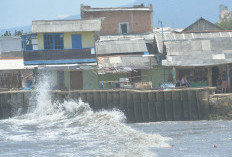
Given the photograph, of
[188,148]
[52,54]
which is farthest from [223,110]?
[52,54]

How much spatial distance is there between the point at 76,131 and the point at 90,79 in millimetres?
10854

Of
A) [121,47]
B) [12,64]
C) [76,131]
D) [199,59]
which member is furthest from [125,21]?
[76,131]

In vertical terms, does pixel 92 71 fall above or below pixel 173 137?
above

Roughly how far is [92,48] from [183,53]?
8.02 m

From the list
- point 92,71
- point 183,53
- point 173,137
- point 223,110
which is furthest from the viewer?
point 92,71

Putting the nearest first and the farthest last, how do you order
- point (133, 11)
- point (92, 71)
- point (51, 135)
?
point (51, 135) → point (92, 71) → point (133, 11)

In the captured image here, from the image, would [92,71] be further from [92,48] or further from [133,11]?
[133,11]

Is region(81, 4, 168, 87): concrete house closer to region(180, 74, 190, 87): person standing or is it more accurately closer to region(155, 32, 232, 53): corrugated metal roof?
region(155, 32, 232, 53): corrugated metal roof

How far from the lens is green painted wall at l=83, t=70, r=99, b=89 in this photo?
104 ft

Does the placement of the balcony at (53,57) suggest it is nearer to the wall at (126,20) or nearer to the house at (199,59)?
the house at (199,59)

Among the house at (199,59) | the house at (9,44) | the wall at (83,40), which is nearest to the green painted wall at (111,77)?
the house at (199,59)

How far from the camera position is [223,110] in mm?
24391

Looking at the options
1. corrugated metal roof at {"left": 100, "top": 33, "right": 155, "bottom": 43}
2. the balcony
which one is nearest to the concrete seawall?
the balcony

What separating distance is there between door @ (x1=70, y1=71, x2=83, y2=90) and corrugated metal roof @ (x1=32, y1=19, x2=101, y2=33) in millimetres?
3752
